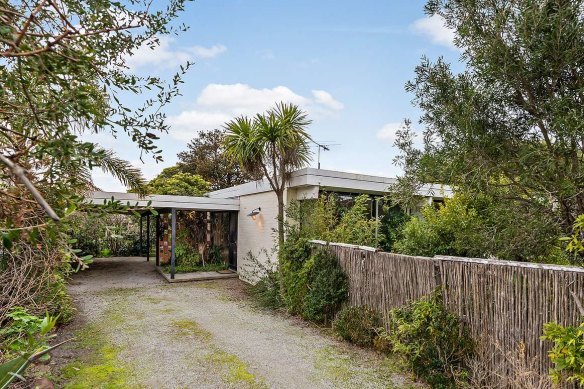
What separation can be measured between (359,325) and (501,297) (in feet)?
7.63

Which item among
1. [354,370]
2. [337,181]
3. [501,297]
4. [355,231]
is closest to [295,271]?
[355,231]

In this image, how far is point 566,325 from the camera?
3406mm

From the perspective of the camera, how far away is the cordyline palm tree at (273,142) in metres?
7.70

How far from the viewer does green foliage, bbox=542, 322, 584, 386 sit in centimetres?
297

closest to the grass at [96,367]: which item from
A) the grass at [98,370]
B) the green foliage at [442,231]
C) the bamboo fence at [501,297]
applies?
the grass at [98,370]

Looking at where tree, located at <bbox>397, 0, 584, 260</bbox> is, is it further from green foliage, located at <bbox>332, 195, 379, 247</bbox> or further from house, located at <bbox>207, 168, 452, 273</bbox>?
house, located at <bbox>207, 168, 452, 273</bbox>

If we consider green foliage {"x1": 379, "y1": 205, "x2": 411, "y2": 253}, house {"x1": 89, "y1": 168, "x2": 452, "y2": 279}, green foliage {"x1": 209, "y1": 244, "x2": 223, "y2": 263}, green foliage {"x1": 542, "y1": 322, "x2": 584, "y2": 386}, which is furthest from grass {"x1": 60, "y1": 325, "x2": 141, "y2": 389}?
green foliage {"x1": 209, "y1": 244, "x2": 223, "y2": 263}

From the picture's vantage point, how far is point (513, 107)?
3699 mm

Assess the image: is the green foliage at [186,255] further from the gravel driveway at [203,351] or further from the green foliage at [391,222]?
the green foliage at [391,222]

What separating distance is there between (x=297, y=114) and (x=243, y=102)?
191 inches

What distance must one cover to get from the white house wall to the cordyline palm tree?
5.36ft

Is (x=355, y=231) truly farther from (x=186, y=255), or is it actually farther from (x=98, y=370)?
(x=186, y=255)

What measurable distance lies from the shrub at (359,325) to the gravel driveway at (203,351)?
164mm

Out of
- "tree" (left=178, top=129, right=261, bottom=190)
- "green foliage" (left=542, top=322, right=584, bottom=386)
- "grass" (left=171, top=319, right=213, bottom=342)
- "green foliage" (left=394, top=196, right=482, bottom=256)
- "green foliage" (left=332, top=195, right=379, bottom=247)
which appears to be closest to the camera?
"green foliage" (left=542, top=322, right=584, bottom=386)
